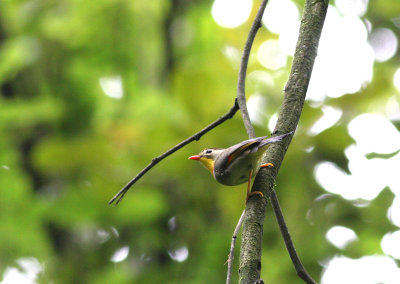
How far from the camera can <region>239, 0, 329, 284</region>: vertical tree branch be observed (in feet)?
6.15

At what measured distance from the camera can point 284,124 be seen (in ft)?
7.30

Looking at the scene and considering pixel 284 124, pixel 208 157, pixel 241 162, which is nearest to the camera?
pixel 284 124

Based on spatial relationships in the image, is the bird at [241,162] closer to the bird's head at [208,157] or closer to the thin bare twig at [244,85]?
the thin bare twig at [244,85]

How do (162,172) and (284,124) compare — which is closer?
(284,124)

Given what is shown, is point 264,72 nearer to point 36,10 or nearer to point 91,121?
point 91,121

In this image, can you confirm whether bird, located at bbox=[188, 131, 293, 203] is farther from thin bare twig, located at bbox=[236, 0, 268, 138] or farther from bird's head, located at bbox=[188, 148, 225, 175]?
bird's head, located at bbox=[188, 148, 225, 175]

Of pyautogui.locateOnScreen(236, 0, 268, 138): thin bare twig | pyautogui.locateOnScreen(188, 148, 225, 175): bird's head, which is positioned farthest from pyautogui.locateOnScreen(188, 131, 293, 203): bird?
pyautogui.locateOnScreen(188, 148, 225, 175): bird's head

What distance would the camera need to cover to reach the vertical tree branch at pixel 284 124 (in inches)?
73.8

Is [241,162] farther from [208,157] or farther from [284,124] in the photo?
[208,157]

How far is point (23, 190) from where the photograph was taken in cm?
489

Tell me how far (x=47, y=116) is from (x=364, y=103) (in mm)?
3228

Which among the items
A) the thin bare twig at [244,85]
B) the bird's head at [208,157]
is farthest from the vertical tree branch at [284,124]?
the bird's head at [208,157]

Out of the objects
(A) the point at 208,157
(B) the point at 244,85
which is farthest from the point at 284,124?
(A) the point at 208,157

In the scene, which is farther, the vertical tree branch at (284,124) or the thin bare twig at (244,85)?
the thin bare twig at (244,85)
